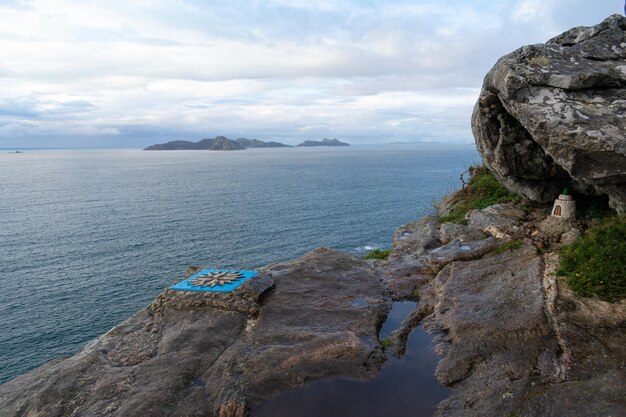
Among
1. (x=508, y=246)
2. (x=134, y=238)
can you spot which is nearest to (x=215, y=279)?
(x=508, y=246)

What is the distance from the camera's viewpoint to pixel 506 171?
2422 cm

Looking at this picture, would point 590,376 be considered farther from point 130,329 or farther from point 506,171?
point 130,329

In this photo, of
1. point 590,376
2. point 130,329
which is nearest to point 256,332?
point 130,329

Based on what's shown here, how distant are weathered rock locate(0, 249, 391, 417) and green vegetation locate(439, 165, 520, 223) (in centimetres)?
1300

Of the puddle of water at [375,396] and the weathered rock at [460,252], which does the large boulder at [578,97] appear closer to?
the weathered rock at [460,252]

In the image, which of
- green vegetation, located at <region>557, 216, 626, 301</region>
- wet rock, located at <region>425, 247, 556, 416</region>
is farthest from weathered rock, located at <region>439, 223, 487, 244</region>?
green vegetation, located at <region>557, 216, 626, 301</region>

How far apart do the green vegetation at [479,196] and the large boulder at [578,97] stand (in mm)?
9936

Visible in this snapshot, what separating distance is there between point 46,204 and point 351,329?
84.2 meters

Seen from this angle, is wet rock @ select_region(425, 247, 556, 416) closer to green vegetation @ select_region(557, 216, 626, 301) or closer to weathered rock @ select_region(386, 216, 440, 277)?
green vegetation @ select_region(557, 216, 626, 301)

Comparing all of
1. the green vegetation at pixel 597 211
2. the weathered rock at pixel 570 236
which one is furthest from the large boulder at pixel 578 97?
the weathered rock at pixel 570 236

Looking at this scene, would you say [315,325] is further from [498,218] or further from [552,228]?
[498,218]

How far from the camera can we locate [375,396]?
42.9ft

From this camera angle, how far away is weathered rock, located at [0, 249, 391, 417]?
13.1 metres

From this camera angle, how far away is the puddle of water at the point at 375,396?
1247 cm
